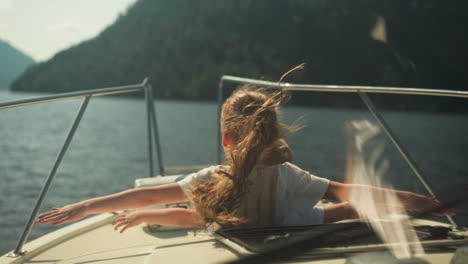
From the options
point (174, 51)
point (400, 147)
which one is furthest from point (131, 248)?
point (174, 51)

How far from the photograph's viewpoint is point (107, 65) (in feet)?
225

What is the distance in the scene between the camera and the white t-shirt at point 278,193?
5.50 ft

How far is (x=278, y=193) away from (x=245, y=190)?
14 cm

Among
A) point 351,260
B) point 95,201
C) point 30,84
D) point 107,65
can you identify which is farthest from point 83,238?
point 30,84

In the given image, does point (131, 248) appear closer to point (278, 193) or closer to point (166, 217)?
point (166, 217)

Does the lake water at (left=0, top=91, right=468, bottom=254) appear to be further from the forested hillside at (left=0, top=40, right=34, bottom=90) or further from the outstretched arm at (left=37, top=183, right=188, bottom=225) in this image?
the forested hillside at (left=0, top=40, right=34, bottom=90)

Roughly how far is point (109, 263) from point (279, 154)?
0.71 m

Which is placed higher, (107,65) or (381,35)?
(107,65)

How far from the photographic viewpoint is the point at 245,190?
1629 mm

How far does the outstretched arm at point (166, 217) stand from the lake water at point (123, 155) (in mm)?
1042

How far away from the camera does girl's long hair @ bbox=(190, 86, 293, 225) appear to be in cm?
163

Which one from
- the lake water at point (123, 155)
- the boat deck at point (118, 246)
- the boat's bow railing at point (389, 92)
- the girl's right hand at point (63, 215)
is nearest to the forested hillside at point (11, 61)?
the lake water at point (123, 155)

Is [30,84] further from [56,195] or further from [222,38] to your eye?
[56,195]

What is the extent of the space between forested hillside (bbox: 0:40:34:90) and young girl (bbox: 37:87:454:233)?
144 m
